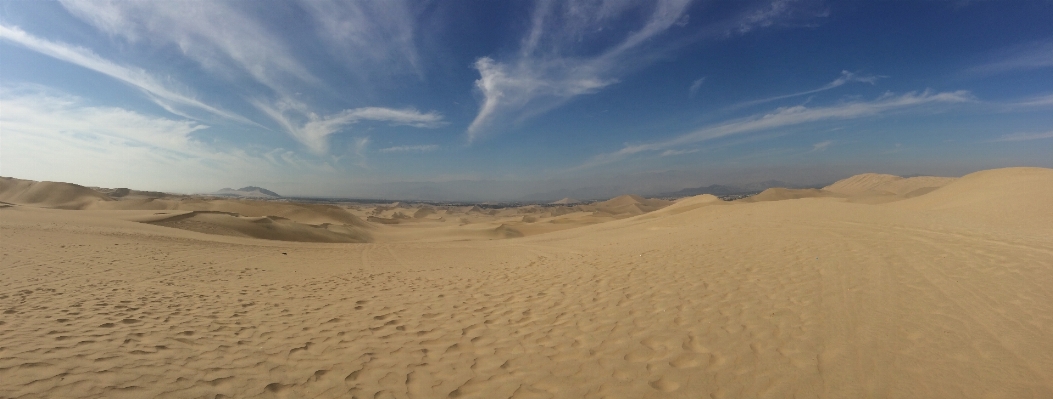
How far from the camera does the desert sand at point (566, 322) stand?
4.00 metres

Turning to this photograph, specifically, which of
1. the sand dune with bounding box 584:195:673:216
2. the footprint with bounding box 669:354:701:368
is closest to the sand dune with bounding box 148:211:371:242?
the footprint with bounding box 669:354:701:368

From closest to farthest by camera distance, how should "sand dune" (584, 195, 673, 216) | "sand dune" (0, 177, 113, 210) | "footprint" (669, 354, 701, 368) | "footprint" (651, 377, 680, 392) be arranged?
"footprint" (651, 377, 680, 392)
"footprint" (669, 354, 701, 368)
"sand dune" (0, 177, 113, 210)
"sand dune" (584, 195, 673, 216)

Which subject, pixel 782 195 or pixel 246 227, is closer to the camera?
pixel 246 227

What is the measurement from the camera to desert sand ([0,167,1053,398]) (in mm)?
4004

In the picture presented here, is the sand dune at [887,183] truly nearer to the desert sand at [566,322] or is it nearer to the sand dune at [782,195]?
the sand dune at [782,195]

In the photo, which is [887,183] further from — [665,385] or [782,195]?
[665,385]

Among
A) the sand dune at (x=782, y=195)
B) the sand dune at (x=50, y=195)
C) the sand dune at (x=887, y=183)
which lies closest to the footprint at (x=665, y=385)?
the sand dune at (x=782, y=195)

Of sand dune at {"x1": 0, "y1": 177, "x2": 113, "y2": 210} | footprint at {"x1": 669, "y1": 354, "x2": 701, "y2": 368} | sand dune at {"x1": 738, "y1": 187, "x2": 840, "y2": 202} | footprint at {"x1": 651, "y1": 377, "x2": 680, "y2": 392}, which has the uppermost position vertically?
sand dune at {"x1": 0, "y1": 177, "x2": 113, "y2": 210}

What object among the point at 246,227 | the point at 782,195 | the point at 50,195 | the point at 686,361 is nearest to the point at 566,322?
the point at 686,361

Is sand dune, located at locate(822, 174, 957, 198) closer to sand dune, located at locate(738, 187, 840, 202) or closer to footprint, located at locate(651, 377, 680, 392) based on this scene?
sand dune, located at locate(738, 187, 840, 202)

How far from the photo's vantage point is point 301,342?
17.4ft

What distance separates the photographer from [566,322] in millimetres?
6137

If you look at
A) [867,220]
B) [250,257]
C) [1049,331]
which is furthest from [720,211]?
[250,257]

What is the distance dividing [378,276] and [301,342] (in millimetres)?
5985
